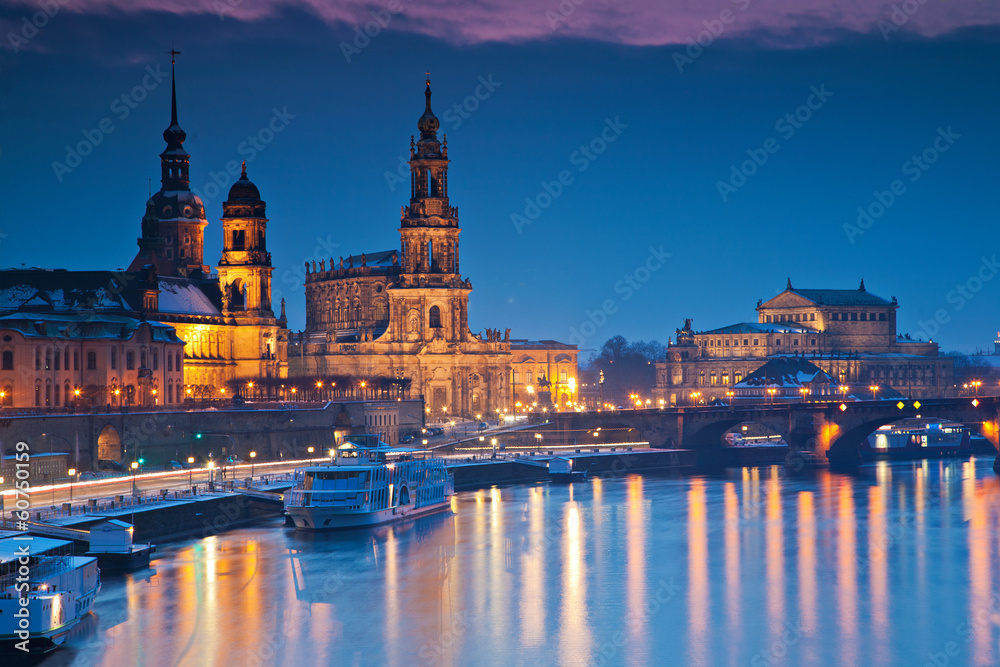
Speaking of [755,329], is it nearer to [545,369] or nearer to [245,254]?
[545,369]

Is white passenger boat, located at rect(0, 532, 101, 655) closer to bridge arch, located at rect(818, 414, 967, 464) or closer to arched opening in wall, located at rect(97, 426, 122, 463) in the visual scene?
arched opening in wall, located at rect(97, 426, 122, 463)

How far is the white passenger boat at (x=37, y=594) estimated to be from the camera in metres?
43.4

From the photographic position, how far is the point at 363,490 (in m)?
72.9

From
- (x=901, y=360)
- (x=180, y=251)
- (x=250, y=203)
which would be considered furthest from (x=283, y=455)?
(x=901, y=360)

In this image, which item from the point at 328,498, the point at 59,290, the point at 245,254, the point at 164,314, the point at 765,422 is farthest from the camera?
the point at 245,254

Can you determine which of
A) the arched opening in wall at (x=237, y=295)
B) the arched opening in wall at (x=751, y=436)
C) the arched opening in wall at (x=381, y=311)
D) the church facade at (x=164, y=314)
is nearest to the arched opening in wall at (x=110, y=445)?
the church facade at (x=164, y=314)

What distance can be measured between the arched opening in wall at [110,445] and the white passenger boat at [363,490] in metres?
12.2

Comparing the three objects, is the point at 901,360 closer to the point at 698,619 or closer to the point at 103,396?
the point at 103,396

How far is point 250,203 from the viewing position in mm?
122188

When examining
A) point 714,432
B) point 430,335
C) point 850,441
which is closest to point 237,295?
point 430,335

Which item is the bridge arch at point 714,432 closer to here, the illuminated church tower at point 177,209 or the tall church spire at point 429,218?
the tall church spire at point 429,218

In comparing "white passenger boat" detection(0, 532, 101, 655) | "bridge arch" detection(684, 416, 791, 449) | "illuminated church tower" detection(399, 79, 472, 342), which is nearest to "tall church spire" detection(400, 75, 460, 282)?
"illuminated church tower" detection(399, 79, 472, 342)

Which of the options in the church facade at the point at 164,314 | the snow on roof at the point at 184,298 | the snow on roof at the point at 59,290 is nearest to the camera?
the church facade at the point at 164,314

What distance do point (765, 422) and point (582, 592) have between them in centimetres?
6691
